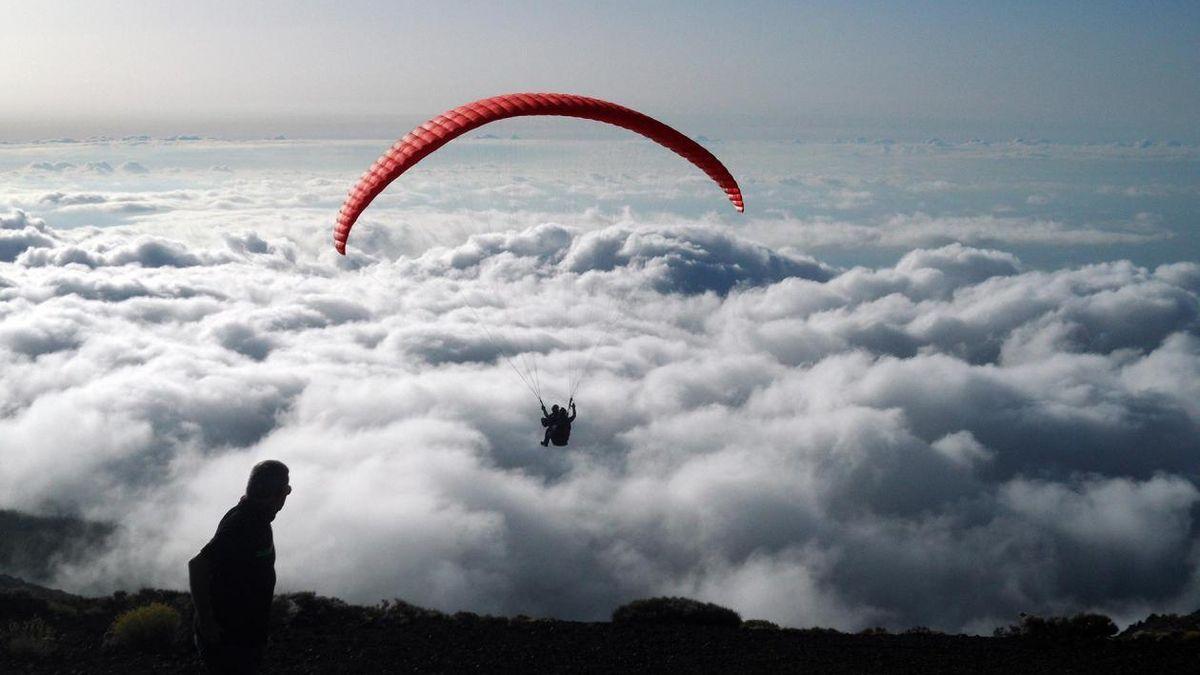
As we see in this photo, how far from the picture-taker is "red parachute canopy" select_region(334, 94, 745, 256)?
1595 centimetres

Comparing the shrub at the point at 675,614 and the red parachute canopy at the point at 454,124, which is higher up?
the red parachute canopy at the point at 454,124

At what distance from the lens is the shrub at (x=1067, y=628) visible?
13883 mm

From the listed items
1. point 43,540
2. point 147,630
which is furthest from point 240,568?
point 43,540

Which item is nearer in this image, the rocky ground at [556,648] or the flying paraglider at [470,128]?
the rocky ground at [556,648]

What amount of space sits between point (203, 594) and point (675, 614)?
11415 mm

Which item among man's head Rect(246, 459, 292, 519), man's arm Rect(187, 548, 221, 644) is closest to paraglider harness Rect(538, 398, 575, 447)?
man's head Rect(246, 459, 292, 519)

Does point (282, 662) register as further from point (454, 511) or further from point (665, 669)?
point (454, 511)

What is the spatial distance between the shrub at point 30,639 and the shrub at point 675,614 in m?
10.6

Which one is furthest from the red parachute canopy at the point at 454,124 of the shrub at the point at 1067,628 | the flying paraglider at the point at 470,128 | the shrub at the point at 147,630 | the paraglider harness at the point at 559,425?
the shrub at the point at 1067,628

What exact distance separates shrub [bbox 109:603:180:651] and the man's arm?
8190 millimetres

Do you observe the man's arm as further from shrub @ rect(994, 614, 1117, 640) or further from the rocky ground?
shrub @ rect(994, 614, 1117, 640)

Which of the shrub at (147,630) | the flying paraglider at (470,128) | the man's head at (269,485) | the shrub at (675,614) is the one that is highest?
the flying paraglider at (470,128)

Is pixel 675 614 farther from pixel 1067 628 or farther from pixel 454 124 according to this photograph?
pixel 454 124

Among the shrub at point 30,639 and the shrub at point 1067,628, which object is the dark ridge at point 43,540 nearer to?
the shrub at point 30,639
